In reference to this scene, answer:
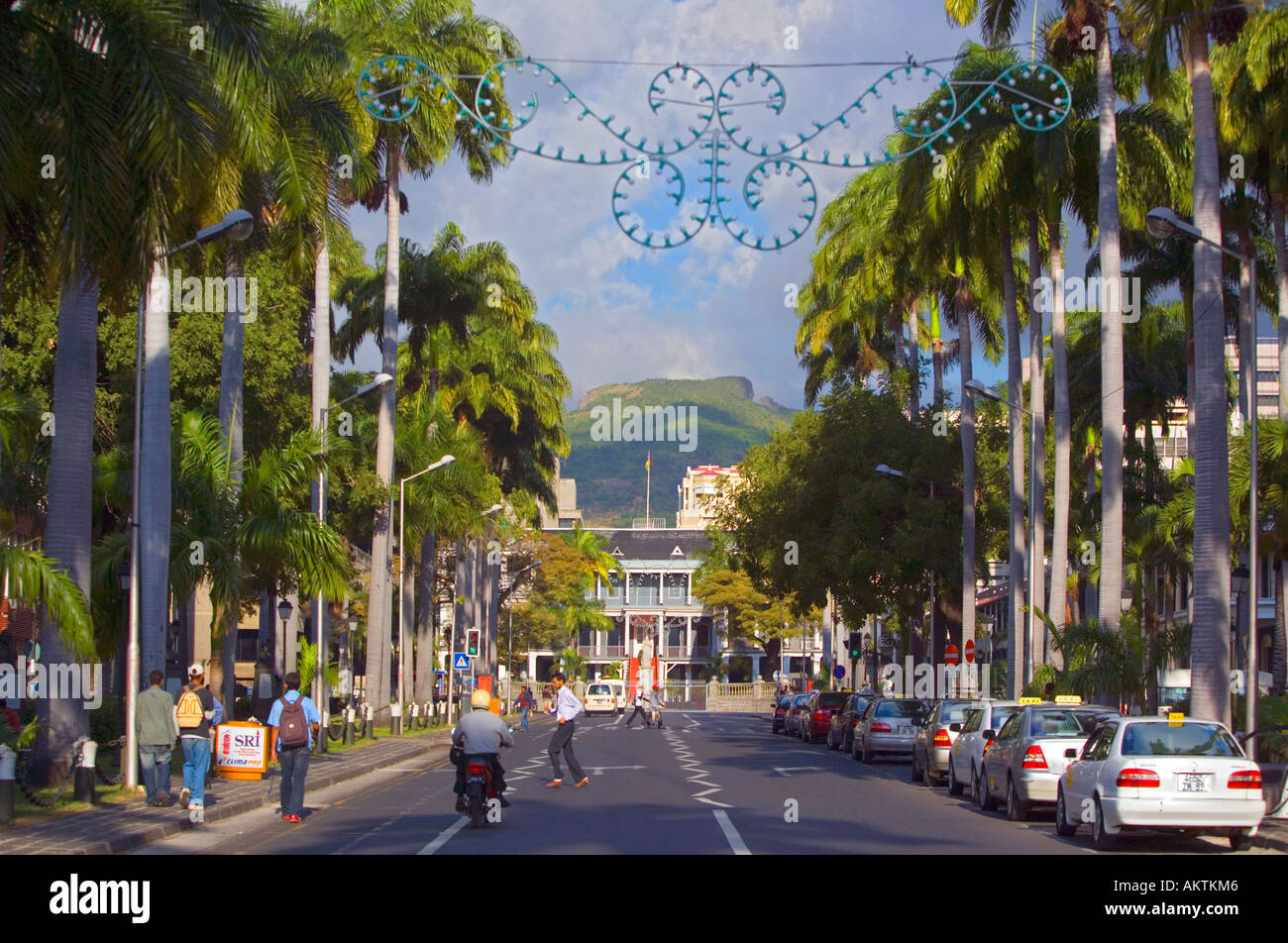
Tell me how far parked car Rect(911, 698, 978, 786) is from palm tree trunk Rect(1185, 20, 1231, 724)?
5201mm

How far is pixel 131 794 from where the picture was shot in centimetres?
2206

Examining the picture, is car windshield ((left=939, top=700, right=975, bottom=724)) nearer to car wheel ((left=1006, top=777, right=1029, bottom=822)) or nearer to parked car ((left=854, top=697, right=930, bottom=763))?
parked car ((left=854, top=697, right=930, bottom=763))

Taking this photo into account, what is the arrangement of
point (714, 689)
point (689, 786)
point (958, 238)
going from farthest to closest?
point (714, 689)
point (958, 238)
point (689, 786)

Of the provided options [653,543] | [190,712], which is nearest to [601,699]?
[653,543]

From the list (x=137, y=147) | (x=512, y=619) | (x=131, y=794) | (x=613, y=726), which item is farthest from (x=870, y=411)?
(x=512, y=619)

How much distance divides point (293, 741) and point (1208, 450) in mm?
14820

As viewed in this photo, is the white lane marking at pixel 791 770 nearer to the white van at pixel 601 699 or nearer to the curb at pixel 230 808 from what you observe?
the curb at pixel 230 808

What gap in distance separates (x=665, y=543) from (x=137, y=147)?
111 meters

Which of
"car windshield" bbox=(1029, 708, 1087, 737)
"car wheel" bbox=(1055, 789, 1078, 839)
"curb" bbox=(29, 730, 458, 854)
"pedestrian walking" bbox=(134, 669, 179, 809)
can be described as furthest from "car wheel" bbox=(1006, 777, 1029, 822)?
"pedestrian walking" bbox=(134, 669, 179, 809)

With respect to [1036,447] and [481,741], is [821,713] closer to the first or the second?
[1036,447]

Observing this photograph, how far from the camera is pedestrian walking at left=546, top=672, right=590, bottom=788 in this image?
25006 mm

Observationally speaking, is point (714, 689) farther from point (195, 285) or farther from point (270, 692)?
point (195, 285)

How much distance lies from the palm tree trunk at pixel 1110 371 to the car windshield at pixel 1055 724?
9905 millimetres

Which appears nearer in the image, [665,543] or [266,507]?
[266,507]
